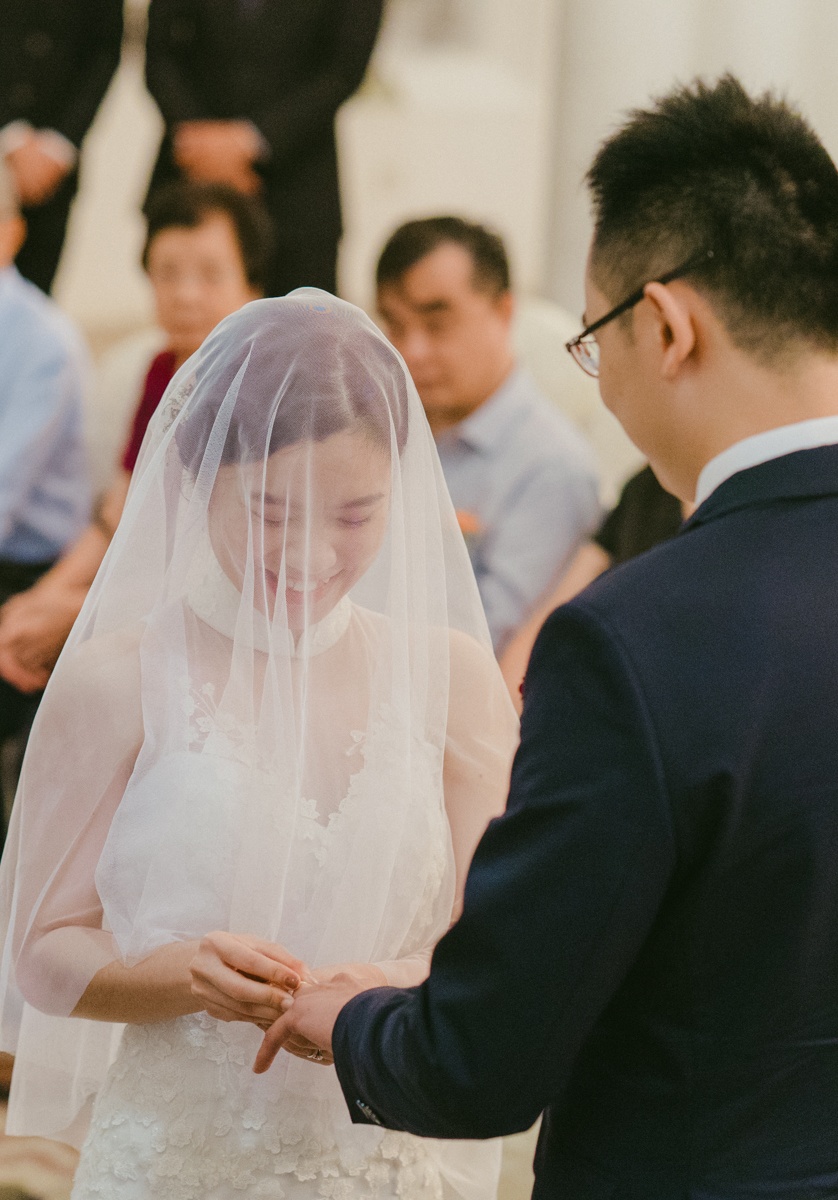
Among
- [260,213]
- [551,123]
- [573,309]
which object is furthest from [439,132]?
[260,213]

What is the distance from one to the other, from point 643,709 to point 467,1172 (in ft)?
2.42

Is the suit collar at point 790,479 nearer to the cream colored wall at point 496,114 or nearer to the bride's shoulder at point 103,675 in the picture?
the bride's shoulder at point 103,675

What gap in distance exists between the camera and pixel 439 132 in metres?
5.54

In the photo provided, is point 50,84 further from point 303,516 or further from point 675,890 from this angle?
point 675,890

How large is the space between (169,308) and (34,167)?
88 cm

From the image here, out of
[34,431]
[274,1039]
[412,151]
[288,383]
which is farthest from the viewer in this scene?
[412,151]

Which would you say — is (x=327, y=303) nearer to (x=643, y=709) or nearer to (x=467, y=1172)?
(x=643, y=709)

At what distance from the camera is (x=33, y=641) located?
9.61 feet

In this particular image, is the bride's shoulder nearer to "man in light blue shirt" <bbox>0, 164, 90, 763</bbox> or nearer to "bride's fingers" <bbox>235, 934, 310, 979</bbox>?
"bride's fingers" <bbox>235, 934, 310, 979</bbox>

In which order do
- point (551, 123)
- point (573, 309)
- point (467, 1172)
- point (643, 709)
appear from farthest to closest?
1. point (551, 123)
2. point (573, 309)
3. point (467, 1172)
4. point (643, 709)

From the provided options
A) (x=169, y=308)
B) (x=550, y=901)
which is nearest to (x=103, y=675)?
(x=550, y=901)

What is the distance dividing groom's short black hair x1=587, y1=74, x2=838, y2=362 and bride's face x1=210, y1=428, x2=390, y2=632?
1.13ft

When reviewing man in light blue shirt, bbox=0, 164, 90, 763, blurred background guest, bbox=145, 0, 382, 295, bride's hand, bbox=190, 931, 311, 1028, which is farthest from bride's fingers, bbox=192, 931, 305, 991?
blurred background guest, bbox=145, 0, 382, 295

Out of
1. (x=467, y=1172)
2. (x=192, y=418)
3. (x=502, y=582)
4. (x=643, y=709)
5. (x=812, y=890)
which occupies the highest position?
(x=192, y=418)
